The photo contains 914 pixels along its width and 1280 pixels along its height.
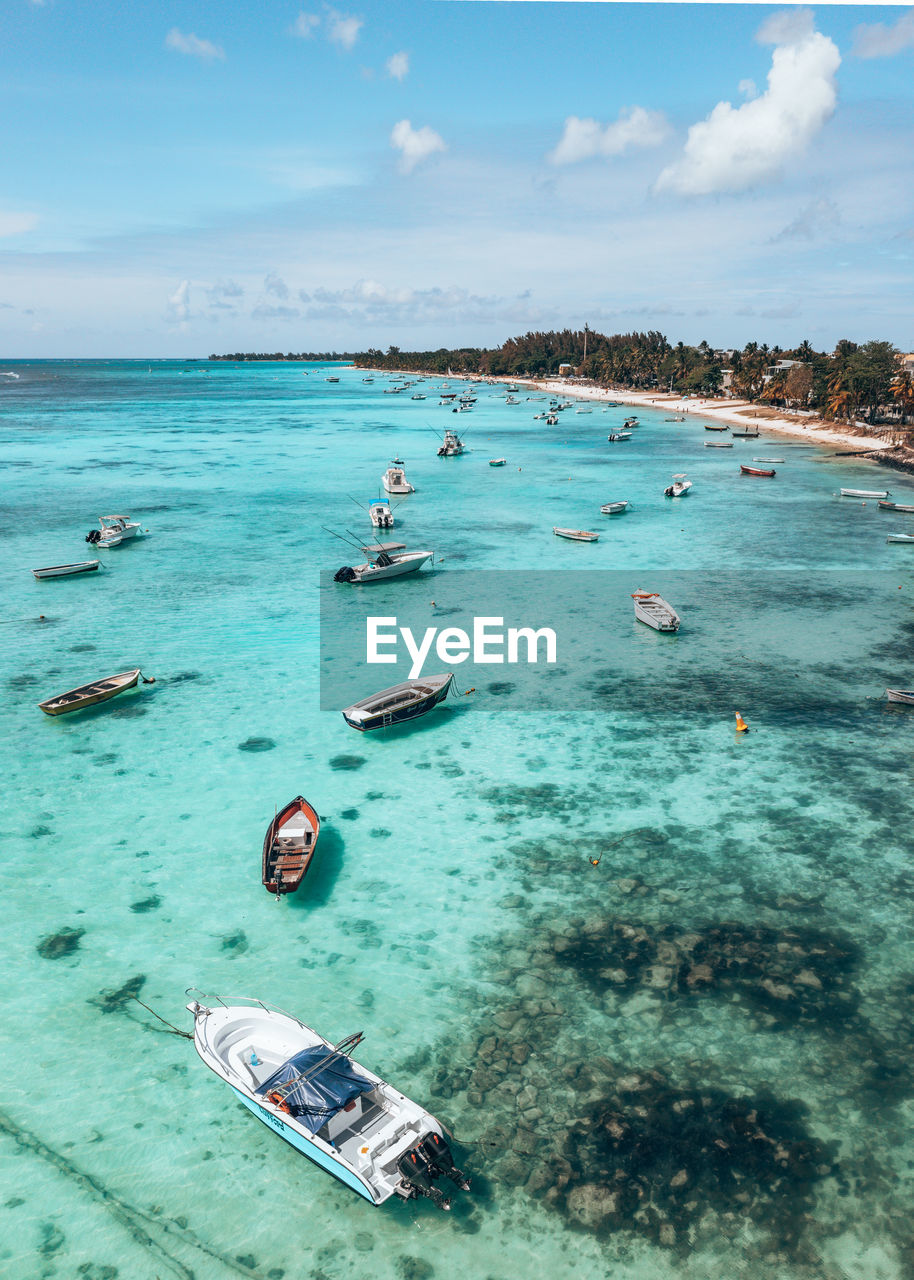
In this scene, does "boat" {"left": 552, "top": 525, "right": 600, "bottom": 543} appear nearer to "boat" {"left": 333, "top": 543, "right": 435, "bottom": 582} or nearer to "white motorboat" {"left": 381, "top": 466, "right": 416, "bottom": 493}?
"boat" {"left": 333, "top": 543, "right": 435, "bottom": 582}

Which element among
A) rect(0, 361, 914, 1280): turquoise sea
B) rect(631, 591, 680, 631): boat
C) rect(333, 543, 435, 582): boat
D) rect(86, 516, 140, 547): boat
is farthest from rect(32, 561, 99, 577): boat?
rect(631, 591, 680, 631): boat

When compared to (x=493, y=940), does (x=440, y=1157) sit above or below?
above

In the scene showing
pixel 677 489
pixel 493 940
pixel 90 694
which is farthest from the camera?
pixel 677 489

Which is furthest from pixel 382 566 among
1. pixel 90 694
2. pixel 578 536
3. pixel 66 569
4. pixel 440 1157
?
pixel 440 1157

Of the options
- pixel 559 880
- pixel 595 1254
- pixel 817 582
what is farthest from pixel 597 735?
pixel 817 582

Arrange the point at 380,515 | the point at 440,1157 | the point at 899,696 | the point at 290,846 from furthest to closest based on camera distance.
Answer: the point at 380,515, the point at 899,696, the point at 290,846, the point at 440,1157

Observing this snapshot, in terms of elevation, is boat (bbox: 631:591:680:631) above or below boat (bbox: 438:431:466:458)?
below

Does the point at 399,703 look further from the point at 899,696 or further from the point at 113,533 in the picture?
the point at 113,533
